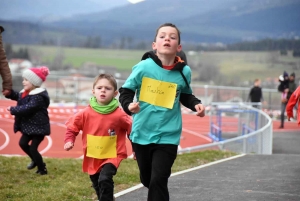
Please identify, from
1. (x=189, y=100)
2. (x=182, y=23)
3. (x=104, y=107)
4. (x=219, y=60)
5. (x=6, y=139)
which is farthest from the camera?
(x=182, y=23)

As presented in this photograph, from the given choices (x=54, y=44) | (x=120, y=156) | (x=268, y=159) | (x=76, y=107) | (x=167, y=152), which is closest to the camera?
(x=167, y=152)

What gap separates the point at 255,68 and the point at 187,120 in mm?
19245

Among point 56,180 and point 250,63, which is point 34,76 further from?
point 250,63

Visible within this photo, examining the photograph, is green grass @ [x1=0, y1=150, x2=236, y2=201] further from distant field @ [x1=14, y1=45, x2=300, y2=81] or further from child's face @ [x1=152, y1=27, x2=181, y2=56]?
distant field @ [x1=14, y1=45, x2=300, y2=81]

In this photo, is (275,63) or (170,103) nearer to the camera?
(170,103)

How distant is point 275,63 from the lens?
46.3 metres

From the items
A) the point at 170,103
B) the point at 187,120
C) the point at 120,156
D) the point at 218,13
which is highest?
the point at 218,13

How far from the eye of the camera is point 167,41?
6.31 meters

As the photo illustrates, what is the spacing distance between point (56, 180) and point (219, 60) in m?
44.1

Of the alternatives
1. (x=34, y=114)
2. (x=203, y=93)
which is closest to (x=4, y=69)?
(x=34, y=114)

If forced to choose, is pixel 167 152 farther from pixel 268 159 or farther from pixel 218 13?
pixel 218 13

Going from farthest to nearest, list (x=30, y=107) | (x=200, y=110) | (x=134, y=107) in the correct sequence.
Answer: (x=30, y=107)
(x=200, y=110)
(x=134, y=107)

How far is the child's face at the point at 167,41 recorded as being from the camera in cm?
632

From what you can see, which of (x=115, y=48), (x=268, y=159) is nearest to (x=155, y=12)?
(x=115, y=48)
